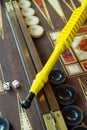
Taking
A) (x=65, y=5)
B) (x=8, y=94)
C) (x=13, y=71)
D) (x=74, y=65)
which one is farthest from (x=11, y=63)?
(x=65, y=5)

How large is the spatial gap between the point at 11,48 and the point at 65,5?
2.12ft

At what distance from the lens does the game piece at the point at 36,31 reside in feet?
6.40

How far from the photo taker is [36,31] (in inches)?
78.4

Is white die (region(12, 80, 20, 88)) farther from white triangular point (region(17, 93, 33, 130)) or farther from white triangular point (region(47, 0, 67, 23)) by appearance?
white triangular point (region(47, 0, 67, 23))

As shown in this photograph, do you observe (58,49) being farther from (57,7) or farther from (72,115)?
(57,7)

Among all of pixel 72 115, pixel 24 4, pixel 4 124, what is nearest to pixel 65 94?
pixel 72 115

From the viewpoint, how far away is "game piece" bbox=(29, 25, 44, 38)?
195cm

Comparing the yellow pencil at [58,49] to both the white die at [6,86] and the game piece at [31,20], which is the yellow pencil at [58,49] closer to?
the white die at [6,86]

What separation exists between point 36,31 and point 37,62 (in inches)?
14.5

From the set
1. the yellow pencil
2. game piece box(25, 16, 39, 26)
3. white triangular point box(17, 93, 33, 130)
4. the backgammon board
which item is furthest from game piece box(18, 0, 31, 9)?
white triangular point box(17, 93, 33, 130)

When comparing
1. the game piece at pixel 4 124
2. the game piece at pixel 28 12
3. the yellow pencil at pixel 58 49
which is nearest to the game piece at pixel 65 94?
the yellow pencil at pixel 58 49

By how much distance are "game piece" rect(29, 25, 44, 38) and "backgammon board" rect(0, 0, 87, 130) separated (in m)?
0.02

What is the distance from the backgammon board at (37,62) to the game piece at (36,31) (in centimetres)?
2

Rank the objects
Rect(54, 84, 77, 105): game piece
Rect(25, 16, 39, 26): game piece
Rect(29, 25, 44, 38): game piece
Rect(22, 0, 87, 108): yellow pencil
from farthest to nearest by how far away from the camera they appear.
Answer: Rect(25, 16, 39, 26): game piece < Rect(29, 25, 44, 38): game piece < Rect(54, 84, 77, 105): game piece < Rect(22, 0, 87, 108): yellow pencil
